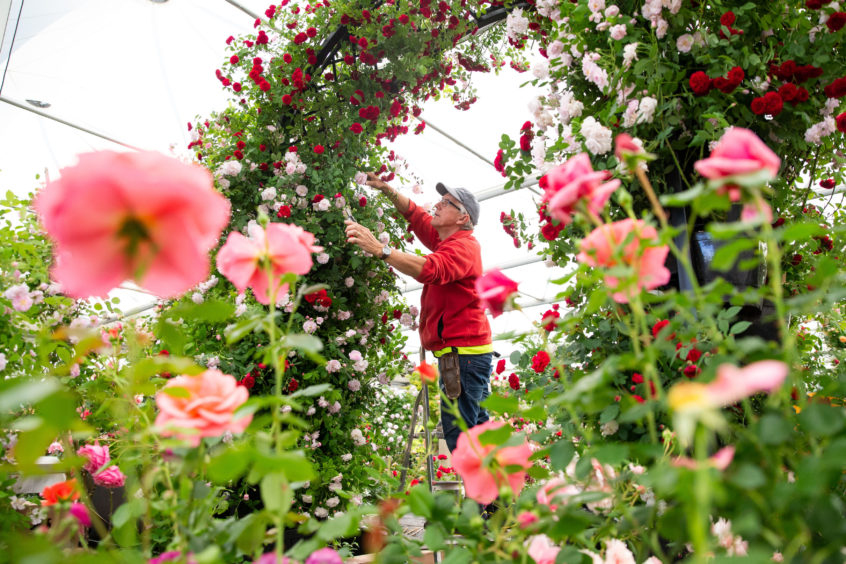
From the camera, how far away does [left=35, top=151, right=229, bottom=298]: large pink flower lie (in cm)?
33

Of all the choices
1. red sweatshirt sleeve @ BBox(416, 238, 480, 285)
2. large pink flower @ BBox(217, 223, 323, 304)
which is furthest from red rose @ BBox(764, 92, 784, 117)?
red sweatshirt sleeve @ BBox(416, 238, 480, 285)

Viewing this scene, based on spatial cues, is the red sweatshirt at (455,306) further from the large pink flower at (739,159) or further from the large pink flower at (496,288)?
the large pink flower at (739,159)

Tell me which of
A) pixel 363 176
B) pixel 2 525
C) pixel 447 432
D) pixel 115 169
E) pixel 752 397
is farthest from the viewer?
pixel 363 176

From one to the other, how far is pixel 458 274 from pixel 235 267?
5.94 ft

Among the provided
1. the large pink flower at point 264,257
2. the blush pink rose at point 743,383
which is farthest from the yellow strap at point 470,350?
the blush pink rose at point 743,383

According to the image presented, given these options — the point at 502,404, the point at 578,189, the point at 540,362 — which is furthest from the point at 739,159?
the point at 540,362

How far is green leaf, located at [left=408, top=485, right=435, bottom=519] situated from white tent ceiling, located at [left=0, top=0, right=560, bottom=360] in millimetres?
3416

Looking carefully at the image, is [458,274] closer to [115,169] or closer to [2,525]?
[2,525]

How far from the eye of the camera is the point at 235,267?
557 mm

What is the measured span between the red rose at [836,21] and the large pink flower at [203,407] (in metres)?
1.47

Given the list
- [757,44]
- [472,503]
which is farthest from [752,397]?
[472,503]

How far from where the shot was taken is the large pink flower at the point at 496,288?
0.60 meters

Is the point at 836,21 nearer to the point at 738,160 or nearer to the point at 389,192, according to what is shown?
the point at 738,160

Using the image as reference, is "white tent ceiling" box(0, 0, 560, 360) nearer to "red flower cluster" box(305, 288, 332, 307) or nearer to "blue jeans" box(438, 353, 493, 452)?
"red flower cluster" box(305, 288, 332, 307)
